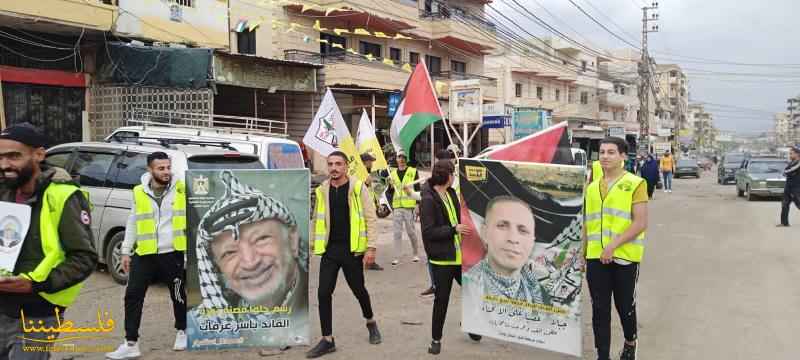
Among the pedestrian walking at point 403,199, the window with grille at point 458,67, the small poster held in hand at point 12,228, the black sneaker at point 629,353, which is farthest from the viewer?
the window with grille at point 458,67

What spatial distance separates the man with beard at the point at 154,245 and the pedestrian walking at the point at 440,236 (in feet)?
6.79

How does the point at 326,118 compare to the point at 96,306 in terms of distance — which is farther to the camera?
the point at 326,118

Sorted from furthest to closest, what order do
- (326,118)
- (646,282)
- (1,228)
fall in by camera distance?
(326,118) < (646,282) < (1,228)

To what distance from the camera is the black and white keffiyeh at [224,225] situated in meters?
5.43

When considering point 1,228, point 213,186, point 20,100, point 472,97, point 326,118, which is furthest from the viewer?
point 472,97

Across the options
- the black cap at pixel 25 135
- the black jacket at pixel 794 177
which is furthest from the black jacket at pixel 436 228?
the black jacket at pixel 794 177

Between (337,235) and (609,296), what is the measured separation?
225 cm

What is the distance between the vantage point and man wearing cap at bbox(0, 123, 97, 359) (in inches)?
120

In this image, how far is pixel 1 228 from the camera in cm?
304

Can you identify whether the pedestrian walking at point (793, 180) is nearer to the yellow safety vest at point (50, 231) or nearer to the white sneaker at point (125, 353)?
the white sneaker at point (125, 353)

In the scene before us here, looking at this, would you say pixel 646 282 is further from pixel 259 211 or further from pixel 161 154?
pixel 161 154

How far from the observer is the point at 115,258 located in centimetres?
788

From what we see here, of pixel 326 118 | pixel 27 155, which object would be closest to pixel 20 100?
pixel 326 118

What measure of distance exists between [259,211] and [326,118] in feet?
13.4
